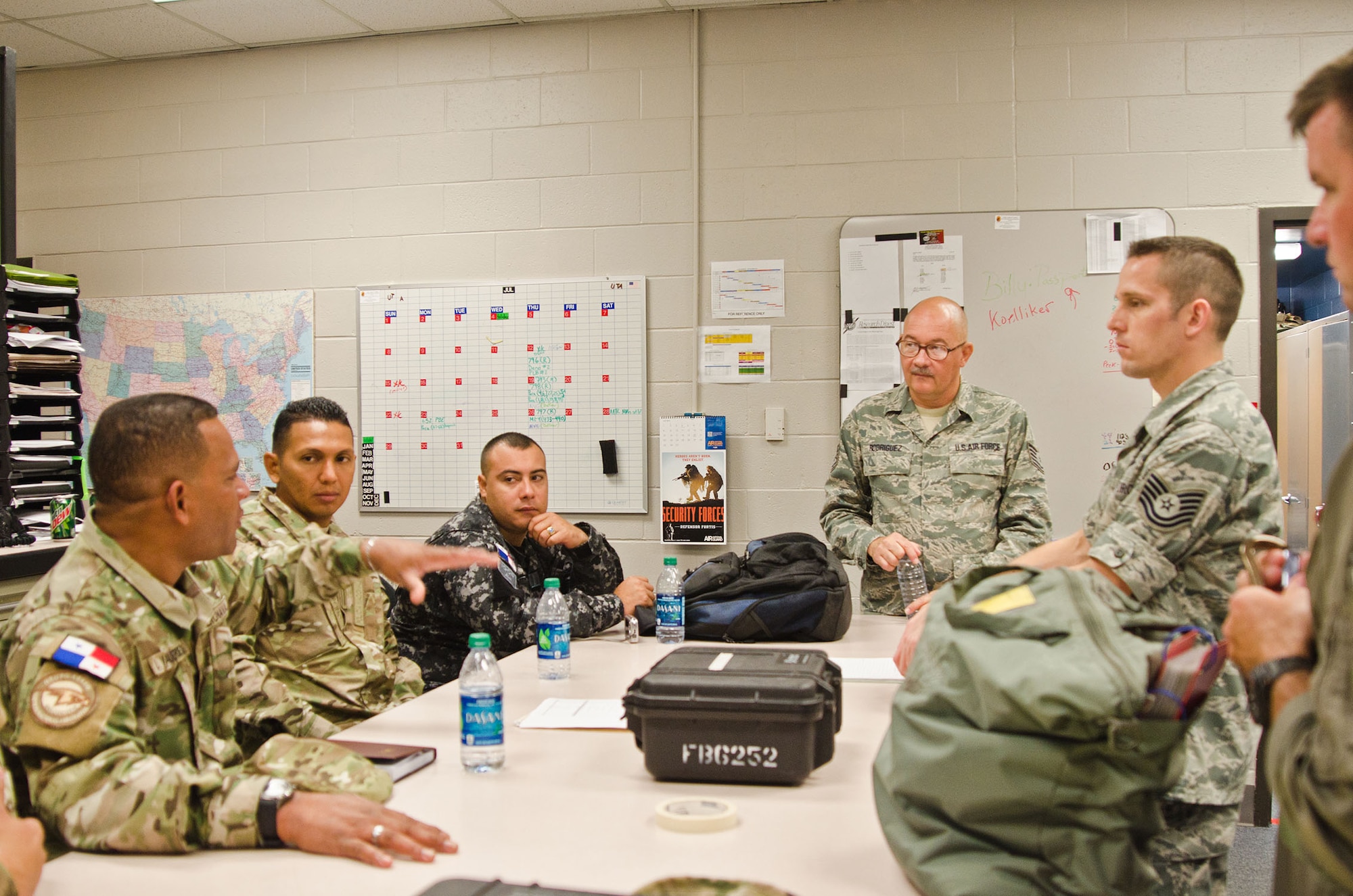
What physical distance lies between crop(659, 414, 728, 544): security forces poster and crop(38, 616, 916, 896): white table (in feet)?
7.63

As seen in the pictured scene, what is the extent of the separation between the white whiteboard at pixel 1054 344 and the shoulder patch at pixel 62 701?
3327 mm

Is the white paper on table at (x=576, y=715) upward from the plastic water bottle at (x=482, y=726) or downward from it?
downward

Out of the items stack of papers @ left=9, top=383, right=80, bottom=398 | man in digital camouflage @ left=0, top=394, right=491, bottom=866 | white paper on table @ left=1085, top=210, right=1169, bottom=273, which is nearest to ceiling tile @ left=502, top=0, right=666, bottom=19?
white paper on table @ left=1085, top=210, right=1169, bottom=273

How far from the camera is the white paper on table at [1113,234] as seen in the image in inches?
151

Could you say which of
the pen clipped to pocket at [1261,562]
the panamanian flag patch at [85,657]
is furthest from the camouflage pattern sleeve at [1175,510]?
the panamanian flag patch at [85,657]

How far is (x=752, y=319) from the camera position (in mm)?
4105

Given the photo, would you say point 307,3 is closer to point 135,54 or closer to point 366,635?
point 135,54

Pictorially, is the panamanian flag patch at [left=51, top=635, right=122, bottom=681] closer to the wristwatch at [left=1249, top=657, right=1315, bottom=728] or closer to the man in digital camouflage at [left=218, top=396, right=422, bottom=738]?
the man in digital camouflage at [left=218, top=396, right=422, bottom=738]

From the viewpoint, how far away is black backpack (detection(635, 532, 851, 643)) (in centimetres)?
257

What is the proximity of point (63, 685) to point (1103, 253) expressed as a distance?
375 centimetres

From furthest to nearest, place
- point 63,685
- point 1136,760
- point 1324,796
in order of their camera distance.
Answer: point 63,685 < point 1136,760 < point 1324,796

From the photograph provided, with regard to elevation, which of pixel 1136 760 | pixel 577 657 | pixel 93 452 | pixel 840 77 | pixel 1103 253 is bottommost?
pixel 577 657

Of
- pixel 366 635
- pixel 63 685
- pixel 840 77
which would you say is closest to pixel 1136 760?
pixel 63 685

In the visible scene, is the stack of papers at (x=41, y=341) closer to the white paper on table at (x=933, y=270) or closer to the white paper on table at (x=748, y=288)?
the white paper on table at (x=748, y=288)
